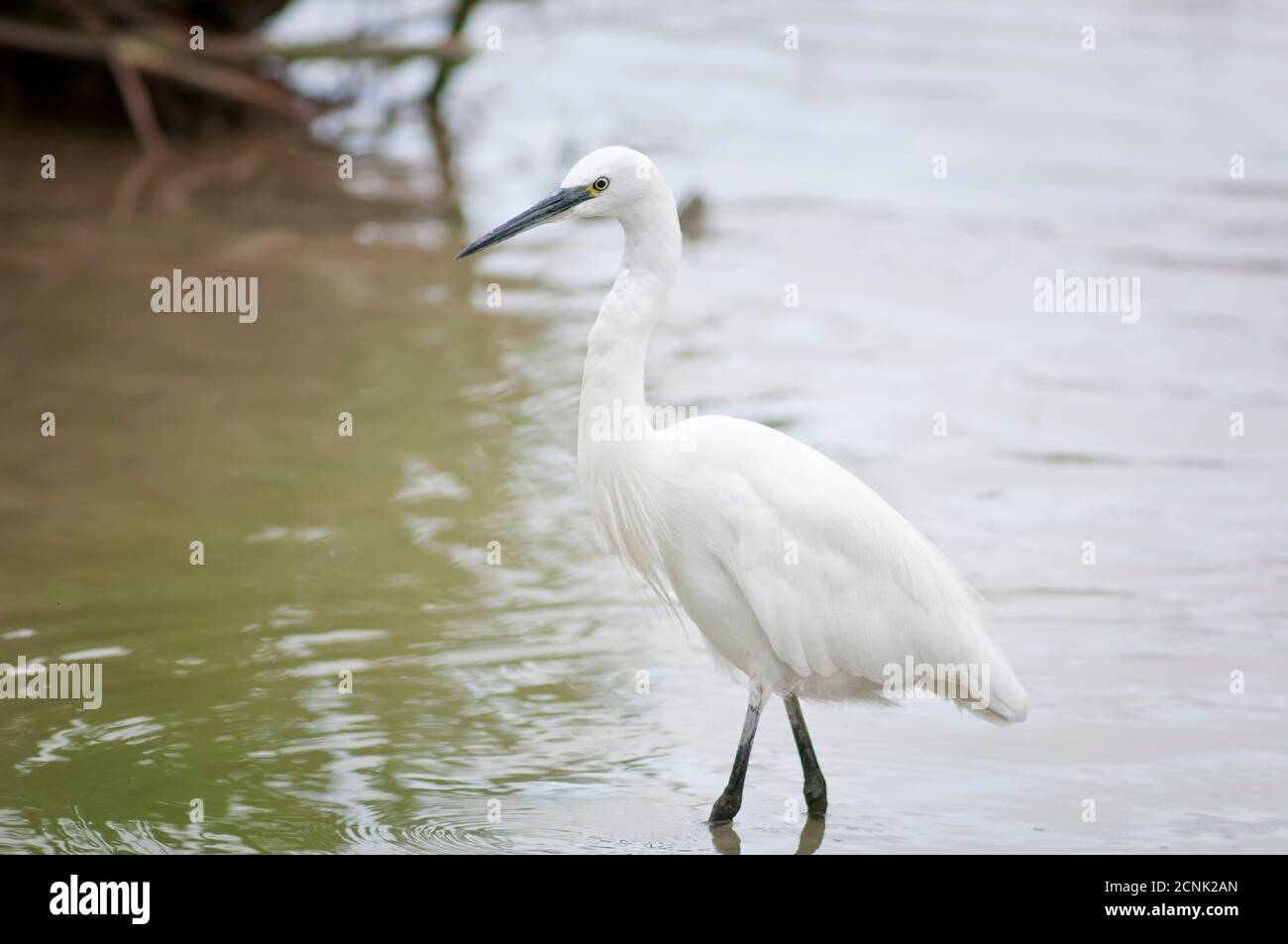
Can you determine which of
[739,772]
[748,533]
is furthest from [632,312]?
[739,772]

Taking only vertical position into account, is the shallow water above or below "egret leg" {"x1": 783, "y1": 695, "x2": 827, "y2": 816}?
above

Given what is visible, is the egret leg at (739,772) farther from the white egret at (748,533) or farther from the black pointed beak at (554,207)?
the black pointed beak at (554,207)

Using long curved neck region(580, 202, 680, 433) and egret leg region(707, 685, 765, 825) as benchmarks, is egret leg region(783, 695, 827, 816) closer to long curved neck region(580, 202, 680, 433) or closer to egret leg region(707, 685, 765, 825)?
egret leg region(707, 685, 765, 825)

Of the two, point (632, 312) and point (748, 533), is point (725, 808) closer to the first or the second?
point (748, 533)

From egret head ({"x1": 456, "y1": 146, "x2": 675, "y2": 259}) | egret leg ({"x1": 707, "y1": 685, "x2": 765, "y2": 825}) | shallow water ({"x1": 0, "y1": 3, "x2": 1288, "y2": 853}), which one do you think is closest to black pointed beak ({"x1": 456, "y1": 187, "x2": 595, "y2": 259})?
egret head ({"x1": 456, "y1": 146, "x2": 675, "y2": 259})

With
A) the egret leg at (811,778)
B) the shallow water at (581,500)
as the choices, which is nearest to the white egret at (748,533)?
the egret leg at (811,778)

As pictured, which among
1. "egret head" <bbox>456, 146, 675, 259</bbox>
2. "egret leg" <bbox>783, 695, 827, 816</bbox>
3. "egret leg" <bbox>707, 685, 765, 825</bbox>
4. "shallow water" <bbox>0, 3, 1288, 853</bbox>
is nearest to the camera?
"egret head" <bbox>456, 146, 675, 259</bbox>

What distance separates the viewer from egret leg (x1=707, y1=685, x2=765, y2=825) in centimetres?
516

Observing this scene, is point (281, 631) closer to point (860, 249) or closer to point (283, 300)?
point (283, 300)

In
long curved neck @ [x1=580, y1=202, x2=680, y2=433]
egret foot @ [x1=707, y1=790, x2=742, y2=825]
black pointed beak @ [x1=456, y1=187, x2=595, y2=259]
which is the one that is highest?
black pointed beak @ [x1=456, y1=187, x2=595, y2=259]

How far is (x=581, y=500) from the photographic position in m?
8.02

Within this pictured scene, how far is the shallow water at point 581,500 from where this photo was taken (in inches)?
216

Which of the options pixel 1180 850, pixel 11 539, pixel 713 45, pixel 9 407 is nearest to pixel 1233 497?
pixel 1180 850

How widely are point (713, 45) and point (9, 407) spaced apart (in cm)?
1194
